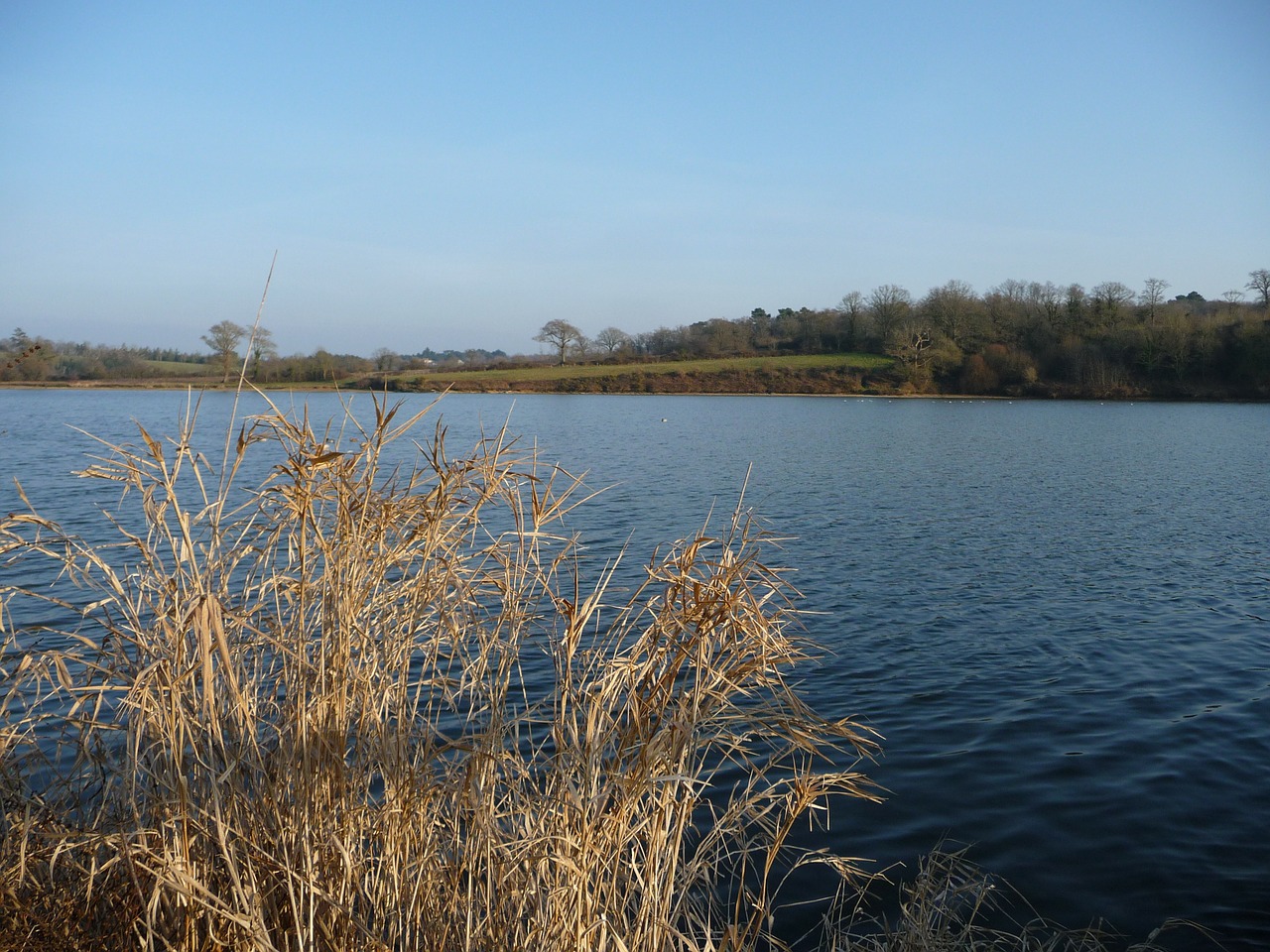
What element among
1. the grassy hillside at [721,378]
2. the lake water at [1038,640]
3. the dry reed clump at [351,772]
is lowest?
the lake water at [1038,640]

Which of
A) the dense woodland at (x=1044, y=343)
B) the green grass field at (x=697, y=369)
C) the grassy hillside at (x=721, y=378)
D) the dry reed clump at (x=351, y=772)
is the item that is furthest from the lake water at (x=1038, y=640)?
the green grass field at (x=697, y=369)

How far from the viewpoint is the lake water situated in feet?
20.5

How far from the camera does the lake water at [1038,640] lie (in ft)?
20.5

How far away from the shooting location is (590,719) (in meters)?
2.81

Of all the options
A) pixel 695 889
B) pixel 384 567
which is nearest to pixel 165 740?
pixel 384 567

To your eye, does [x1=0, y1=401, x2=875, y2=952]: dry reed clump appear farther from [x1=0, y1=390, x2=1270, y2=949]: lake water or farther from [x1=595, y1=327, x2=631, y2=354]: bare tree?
[x1=595, y1=327, x2=631, y2=354]: bare tree

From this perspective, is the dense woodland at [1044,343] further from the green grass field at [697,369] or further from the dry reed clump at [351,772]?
the dry reed clump at [351,772]

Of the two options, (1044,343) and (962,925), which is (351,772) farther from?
(1044,343)

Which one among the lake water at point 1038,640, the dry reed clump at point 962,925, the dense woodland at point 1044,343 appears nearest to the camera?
the dry reed clump at point 962,925

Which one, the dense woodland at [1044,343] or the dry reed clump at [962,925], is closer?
the dry reed clump at [962,925]

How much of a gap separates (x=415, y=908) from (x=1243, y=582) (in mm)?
15024

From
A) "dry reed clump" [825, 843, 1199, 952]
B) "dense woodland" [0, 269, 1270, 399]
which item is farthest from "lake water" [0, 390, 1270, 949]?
"dense woodland" [0, 269, 1270, 399]

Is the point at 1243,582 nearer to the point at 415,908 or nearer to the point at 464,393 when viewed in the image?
the point at 415,908

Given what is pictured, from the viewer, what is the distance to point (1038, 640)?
36.4ft
